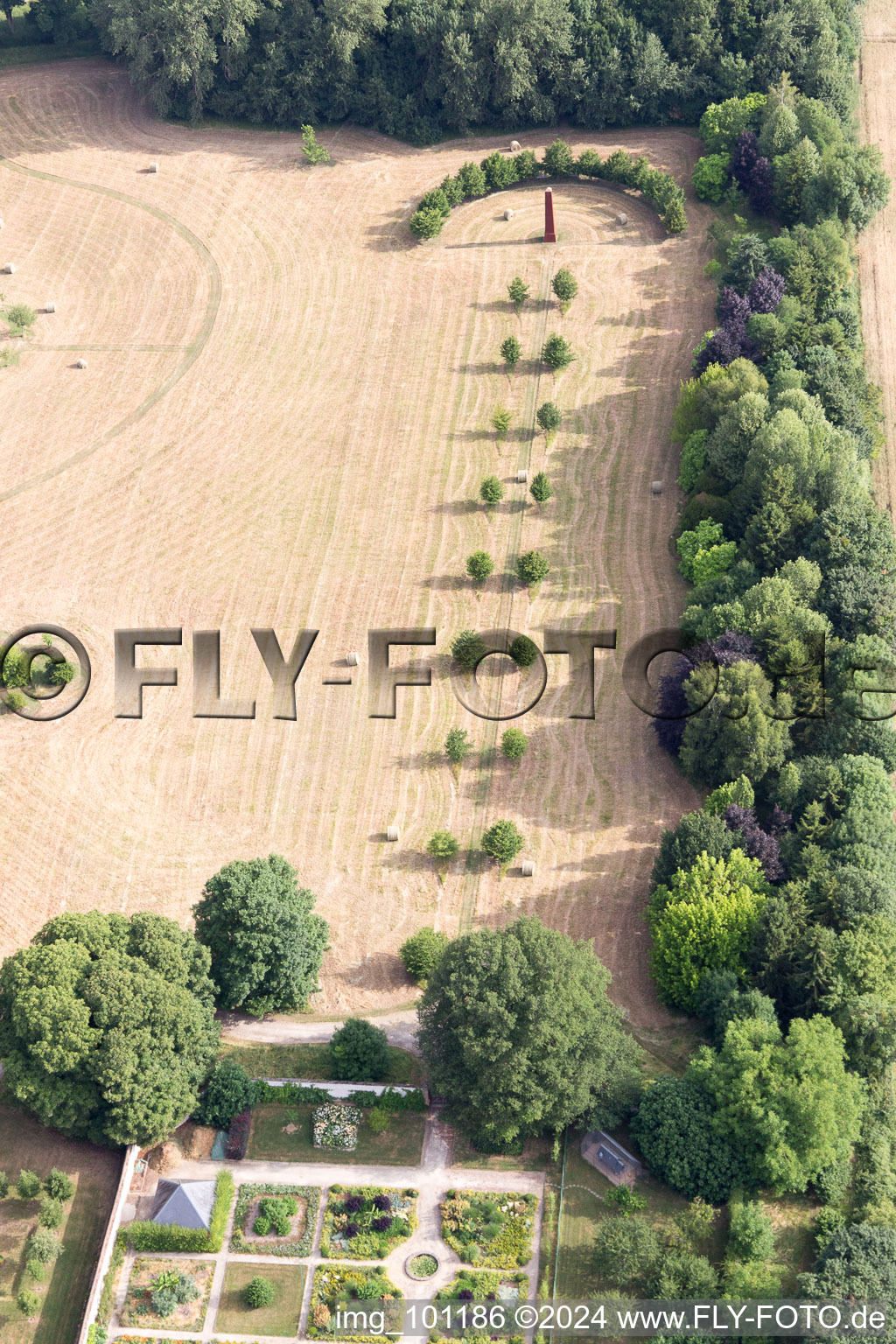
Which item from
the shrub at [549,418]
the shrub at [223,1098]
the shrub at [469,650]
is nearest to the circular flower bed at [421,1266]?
the shrub at [223,1098]

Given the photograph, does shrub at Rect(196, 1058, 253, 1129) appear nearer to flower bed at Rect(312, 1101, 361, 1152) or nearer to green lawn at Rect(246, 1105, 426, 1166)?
green lawn at Rect(246, 1105, 426, 1166)

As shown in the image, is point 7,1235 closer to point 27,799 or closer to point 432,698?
point 27,799

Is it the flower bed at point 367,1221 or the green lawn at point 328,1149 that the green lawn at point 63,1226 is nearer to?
the green lawn at point 328,1149

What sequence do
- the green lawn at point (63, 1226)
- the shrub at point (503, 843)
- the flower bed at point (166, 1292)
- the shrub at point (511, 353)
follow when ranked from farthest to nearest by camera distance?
the shrub at point (511, 353) → the shrub at point (503, 843) → the green lawn at point (63, 1226) → the flower bed at point (166, 1292)

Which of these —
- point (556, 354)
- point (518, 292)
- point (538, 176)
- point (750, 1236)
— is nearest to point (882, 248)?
point (538, 176)

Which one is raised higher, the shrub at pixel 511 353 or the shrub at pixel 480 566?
the shrub at pixel 511 353

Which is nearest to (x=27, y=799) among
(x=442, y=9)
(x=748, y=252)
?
(x=748, y=252)

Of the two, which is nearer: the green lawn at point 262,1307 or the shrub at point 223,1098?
the green lawn at point 262,1307
